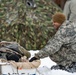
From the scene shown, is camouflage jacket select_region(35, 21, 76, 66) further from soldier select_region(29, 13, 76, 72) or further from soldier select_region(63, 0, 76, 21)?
soldier select_region(63, 0, 76, 21)

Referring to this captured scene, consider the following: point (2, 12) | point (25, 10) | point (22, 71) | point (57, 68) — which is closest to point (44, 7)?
point (25, 10)

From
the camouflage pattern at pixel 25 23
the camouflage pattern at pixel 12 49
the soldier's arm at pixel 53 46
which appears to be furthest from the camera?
the camouflage pattern at pixel 25 23

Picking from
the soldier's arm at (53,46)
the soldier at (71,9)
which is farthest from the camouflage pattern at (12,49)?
the soldier at (71,9)

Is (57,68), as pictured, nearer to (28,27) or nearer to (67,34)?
(67,34)

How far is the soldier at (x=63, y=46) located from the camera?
530 cm

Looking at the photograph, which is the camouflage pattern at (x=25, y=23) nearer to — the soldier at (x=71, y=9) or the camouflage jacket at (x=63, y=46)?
the soldier at (x=71, y=9)

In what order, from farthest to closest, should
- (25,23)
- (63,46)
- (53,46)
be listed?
1. (25,23)
2. (63,46)
3. (53,46)

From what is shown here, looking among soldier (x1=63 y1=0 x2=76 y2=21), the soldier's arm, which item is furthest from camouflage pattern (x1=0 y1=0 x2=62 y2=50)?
the soldier's arm

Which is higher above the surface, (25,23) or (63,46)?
(63,46)

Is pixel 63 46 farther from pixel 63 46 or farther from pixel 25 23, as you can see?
pixel 25 23

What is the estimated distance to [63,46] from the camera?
5449 millimetres

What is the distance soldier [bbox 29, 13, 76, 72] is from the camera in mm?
5301

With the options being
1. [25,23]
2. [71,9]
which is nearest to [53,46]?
[25,23]

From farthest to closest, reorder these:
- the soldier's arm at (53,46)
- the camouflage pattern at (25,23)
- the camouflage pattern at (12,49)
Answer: the camouflage pattern at (25,23)
the camouflage pattern at (12,49)
the soldier's arm at (53,46)
